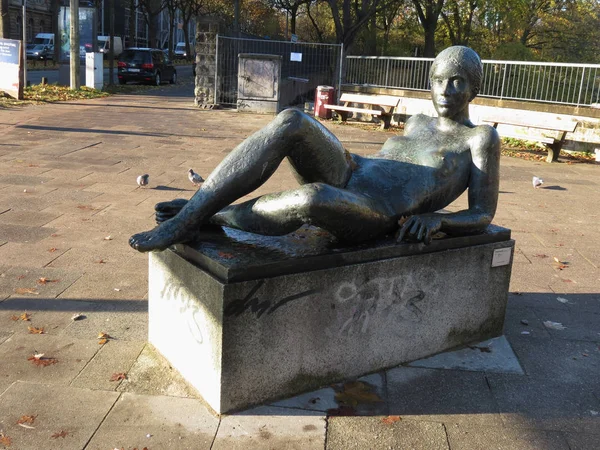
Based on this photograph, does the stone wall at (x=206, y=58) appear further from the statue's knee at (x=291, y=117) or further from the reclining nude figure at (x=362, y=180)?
the statue's knee at (x=291, y=117)

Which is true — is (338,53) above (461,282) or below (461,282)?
above

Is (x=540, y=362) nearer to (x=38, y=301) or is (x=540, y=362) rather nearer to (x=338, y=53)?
(x=38, y=301)

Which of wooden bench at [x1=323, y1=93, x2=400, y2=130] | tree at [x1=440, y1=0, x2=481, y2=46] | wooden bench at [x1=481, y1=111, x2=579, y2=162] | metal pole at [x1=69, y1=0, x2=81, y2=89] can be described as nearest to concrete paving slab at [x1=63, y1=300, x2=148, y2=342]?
wooden bench at [x1=481, y1=111, x2=579, y2=162]

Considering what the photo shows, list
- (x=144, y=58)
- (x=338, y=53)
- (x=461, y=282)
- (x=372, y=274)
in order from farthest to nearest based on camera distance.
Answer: (x=144, y=58), (x=338, y=53), (x=461, y=282), (x=372, y=274)

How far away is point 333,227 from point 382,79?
17.0 meters

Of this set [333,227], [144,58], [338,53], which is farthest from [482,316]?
[144,58]

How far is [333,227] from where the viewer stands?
3.18m

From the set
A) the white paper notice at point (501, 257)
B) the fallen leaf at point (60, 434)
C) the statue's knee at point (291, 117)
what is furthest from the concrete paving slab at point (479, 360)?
the fallen leaf at point (60, 434)

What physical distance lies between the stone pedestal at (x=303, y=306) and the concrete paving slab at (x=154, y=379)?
0.06 metres

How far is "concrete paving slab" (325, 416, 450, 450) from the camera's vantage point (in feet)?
9.46

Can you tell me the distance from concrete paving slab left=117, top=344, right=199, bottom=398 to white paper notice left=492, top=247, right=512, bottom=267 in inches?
79.3

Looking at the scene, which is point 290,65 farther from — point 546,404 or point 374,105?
point 546,404

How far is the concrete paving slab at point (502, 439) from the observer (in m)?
2.92

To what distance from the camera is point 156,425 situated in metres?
2.93
